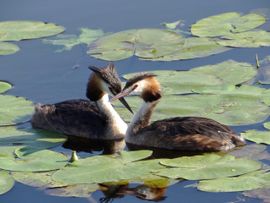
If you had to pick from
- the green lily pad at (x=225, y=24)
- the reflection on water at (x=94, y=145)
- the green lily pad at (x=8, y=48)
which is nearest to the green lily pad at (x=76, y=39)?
the green lily pad at (x=8, y=48)

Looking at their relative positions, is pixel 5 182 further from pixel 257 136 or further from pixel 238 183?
pixel 257 136

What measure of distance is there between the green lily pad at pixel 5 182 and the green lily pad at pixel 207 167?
4.96 feet

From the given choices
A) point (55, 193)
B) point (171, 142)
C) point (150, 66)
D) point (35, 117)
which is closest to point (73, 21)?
point (150, 66)

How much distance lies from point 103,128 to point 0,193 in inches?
86.9

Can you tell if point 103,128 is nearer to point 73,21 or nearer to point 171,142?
point 171,142

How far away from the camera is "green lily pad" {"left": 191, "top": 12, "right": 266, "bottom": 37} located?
15.1m

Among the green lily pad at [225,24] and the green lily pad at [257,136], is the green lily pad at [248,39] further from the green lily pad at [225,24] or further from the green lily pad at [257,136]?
the green lily pad at [257,136]

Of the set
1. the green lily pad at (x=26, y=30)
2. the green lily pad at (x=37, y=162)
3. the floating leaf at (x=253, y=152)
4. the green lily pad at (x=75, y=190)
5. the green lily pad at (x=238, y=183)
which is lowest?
the green lily pad at (x=75, y=190)

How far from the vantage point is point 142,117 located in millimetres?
12078

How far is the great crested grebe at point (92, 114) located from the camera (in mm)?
12305

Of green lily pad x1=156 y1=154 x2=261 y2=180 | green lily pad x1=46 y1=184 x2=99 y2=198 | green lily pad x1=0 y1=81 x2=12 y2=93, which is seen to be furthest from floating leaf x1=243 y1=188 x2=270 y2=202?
green lily pad x1=0 y1=81 x2=12 y2=93

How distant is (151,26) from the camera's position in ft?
52.3

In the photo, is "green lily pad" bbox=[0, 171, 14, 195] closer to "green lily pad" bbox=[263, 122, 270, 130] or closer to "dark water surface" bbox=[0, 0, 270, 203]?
"dark water surface" bbox=[0, 0, 270, 203]

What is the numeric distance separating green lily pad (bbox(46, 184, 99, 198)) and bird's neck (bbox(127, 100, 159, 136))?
163 centimetres
